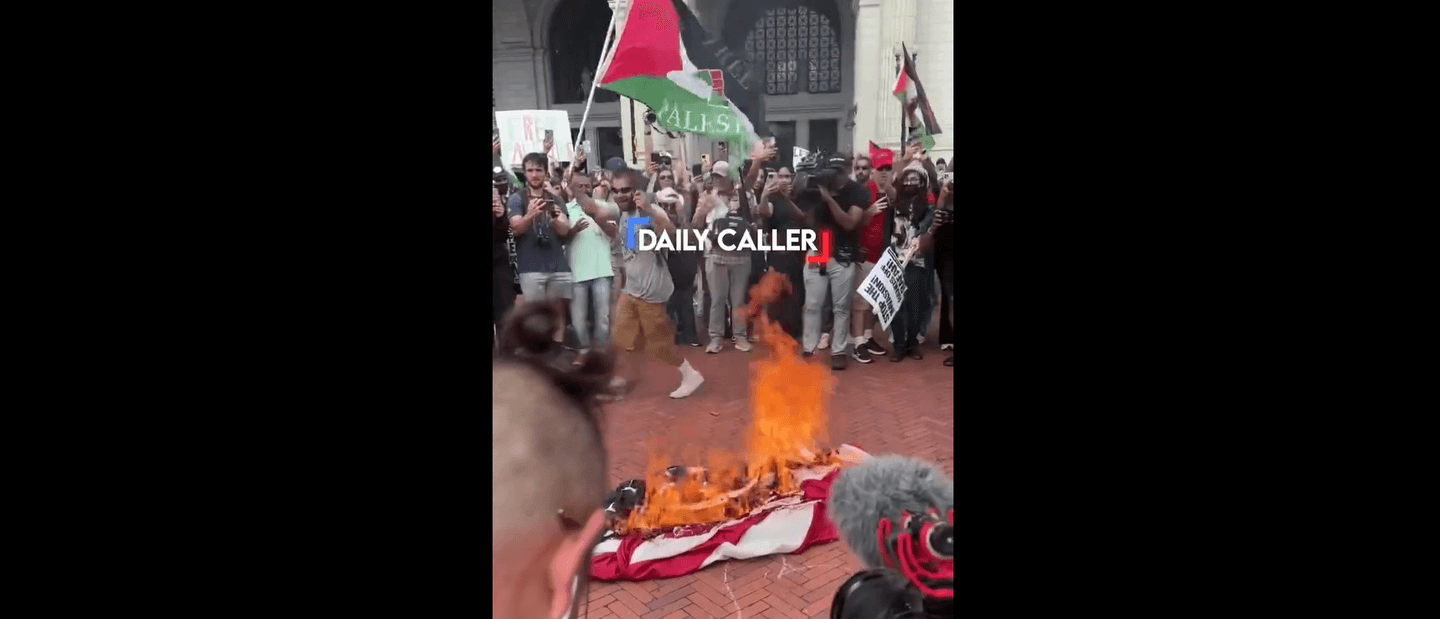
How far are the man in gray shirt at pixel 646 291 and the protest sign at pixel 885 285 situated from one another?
648mm

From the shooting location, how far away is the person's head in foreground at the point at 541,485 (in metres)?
3.26

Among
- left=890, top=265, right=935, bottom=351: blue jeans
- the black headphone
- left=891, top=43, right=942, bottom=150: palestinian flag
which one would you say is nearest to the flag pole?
left=891, top=43, right=942, bottom=150: palestinian flag

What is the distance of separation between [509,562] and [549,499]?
260 millimetres

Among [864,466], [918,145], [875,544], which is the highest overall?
[918,145]

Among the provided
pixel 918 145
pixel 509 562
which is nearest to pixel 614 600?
pixel 509 562

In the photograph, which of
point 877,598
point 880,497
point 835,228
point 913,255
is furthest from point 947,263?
point 877,598

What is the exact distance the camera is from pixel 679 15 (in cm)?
318

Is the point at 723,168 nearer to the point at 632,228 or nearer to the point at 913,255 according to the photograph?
the point at 632,228

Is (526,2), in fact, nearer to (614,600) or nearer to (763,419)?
(763,419)

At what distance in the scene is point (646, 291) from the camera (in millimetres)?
3311

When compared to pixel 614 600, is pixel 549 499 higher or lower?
higher

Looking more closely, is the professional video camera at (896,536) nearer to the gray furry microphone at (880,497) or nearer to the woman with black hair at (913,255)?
the gray furry microphone at (880,497)

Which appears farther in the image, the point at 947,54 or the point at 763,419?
the point at 763,419

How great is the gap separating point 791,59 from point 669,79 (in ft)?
1.40
